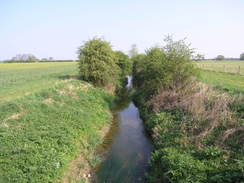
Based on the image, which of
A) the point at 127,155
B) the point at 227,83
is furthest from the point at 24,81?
the point at 227,83

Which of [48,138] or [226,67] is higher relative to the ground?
[226,67]

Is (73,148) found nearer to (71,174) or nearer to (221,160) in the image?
(71,174)

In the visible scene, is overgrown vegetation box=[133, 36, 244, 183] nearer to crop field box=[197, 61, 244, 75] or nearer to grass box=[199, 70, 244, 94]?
grass box=[199, 70, 244, 94]

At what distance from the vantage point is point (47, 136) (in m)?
6.63

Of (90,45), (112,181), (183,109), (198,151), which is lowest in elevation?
(112,181)

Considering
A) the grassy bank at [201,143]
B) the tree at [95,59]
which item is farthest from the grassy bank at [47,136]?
the tree at [95,59]

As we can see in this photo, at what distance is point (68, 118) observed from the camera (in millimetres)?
8516

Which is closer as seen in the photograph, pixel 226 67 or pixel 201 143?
pixel 201 143

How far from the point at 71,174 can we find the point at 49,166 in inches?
36.9

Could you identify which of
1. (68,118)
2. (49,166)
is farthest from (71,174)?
(68,118)

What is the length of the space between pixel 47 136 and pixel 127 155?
12.4 feet

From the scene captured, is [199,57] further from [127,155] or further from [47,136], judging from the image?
[47,136]

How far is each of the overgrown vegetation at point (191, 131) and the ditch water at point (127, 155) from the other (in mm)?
751

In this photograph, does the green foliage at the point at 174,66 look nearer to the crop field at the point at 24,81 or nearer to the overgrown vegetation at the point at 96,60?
the overgrown vegetation at the point at 96,60
